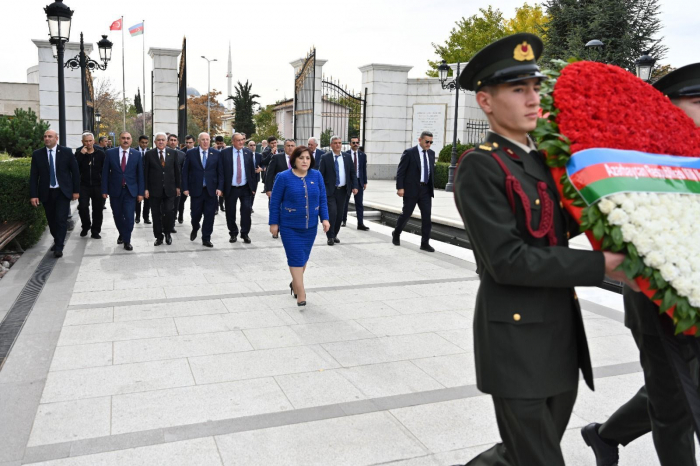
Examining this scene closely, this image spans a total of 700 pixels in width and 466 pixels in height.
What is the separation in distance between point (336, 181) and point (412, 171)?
1.83 meters

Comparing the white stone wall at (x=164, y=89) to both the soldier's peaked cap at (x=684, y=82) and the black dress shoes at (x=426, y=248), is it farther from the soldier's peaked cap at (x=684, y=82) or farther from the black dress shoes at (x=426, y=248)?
the soldier's peaked cap at (x=684, y=82)

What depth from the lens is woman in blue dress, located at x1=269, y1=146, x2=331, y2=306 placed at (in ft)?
22.6

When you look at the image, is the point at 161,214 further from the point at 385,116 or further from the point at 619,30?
the point at 619,30

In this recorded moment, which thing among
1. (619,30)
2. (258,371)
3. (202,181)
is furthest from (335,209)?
(619,30)

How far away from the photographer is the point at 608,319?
6.58m

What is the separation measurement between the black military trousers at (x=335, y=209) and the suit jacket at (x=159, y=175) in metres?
2.92

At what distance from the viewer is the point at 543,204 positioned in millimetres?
2275

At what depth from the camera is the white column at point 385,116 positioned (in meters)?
27.0

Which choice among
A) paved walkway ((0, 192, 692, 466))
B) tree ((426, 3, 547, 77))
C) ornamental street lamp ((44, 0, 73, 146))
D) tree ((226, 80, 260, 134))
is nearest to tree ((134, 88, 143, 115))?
tree ((226, 80, 260, 134))

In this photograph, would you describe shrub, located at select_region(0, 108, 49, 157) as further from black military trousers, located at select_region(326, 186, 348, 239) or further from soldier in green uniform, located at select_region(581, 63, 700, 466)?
soldier in green uniform, located at select_region(581, 63, 700, 466)

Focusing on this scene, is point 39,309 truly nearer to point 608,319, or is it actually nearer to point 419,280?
point 419,280

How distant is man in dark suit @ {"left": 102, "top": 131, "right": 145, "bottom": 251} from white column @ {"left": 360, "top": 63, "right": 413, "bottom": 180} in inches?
672

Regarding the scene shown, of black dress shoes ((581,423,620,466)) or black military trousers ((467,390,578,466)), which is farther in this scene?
black dress shoes ((581,423,620,466))

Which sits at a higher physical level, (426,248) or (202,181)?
(202,181)
